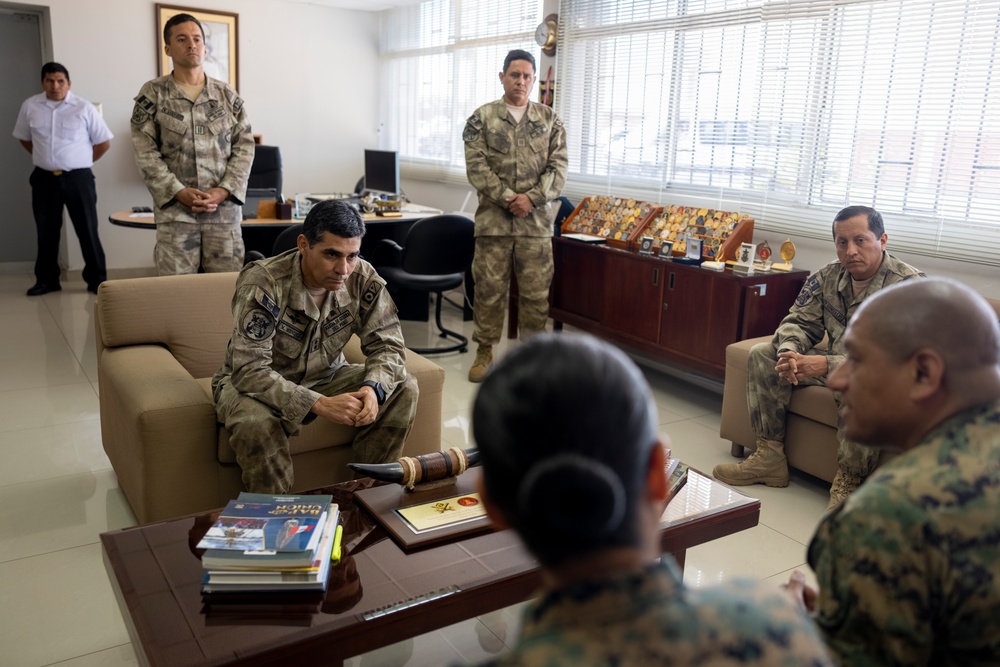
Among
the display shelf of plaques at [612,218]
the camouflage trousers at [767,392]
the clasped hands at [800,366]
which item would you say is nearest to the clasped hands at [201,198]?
the display shelf of plaques at [612,218]

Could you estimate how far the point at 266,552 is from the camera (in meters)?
1.66

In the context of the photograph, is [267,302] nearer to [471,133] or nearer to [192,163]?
[192,163]

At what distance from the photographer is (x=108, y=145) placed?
6.41 metres

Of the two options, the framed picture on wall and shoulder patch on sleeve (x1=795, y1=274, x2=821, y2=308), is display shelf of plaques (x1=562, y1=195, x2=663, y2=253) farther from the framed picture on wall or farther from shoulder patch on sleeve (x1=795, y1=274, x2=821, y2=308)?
the framed picture on wall

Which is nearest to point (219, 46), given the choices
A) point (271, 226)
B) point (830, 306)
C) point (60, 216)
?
point (60, 216)

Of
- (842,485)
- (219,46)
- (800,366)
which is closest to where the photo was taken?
(842,485)

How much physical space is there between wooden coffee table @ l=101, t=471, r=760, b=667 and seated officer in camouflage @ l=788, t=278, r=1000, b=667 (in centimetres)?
85

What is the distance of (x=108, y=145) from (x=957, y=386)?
21.7 ft

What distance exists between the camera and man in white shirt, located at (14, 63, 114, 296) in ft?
19.5

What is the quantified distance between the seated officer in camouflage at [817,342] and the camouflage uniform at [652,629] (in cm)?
242

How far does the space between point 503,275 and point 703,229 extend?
3.59 feet

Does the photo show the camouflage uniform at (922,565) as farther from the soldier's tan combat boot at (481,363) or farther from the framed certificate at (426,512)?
the soldier's tan combat boot at (481,363)

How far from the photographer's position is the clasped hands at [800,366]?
3.05 meters

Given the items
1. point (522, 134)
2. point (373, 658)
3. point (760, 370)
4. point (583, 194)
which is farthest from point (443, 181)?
point (373, 658)
